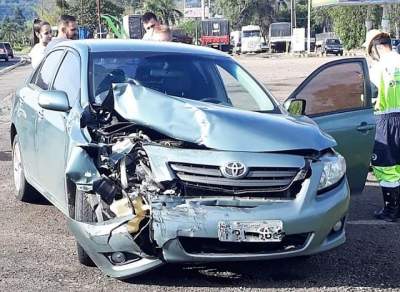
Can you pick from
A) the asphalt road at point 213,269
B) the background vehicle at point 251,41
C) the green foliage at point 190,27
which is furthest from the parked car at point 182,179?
the green foliage at point 190,27

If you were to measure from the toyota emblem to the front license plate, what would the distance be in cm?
30

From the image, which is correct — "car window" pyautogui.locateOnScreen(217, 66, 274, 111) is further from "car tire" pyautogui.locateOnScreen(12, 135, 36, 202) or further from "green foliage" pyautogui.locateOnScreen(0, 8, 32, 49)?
"green foliage" pyautogui.locateOnScreen(0, 8, 32, 49)

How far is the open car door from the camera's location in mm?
6820

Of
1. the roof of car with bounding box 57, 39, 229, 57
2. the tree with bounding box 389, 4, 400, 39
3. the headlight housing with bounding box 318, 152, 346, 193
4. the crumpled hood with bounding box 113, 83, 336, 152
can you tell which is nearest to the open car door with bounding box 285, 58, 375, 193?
the roof of car with bounding box 57, 39, 229, 57

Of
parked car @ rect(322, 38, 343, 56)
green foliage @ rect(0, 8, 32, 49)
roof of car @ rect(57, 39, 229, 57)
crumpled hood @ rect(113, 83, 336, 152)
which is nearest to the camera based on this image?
crumpled hood @ rect(113, 83, 336, 152)

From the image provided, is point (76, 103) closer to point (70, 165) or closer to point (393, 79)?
point (70, 165)

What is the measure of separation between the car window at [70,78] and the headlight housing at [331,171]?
2.06 m

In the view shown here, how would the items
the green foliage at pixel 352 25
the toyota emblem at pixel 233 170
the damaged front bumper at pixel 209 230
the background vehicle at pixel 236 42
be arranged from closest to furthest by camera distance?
the damaged front bumper at pixel 209 230, the toyota emblem at pixel 233 170, the green foliage at pixel 352 25, the background vehicle at pixel 236 42

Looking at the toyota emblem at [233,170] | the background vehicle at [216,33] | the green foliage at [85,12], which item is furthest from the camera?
the green foliage at [85,12]

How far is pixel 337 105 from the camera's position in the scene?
23.4 ft

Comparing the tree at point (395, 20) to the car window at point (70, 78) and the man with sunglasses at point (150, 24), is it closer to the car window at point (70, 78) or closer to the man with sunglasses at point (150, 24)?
the man with sunglasses at point (150, 24)

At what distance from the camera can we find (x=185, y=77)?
6.49 m

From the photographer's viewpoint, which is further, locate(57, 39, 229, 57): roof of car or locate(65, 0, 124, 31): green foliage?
locate(65, 0, 124, 31): green foliage

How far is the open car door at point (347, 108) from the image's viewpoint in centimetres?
682
